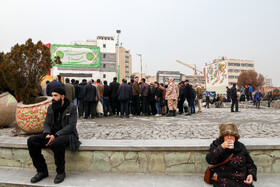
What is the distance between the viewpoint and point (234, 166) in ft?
9.18

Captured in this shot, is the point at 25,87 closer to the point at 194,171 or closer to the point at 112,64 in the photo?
the point at 194,171

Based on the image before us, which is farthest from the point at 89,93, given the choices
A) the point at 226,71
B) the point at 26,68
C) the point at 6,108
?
the point at 226,71

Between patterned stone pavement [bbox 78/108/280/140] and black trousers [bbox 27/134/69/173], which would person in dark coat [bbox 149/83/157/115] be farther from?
black trousers [bbox 27/134/69/173]

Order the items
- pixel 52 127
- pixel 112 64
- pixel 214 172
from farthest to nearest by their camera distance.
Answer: pixel 112 64
pixel 52 127
pixel 214 172

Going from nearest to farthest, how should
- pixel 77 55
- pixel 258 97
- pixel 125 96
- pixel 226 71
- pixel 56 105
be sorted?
1. pixel 56 105
2. pixel 125 96
3. pixel 258 97
4. pixel 77 55
5. pixel 226 71

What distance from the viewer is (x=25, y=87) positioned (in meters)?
4.96

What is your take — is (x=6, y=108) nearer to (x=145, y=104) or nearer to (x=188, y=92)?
(x=145, y=104)

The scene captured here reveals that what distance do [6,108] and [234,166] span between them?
258 inches

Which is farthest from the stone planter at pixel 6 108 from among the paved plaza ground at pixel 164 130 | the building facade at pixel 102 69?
the building facade at pixel 102 69

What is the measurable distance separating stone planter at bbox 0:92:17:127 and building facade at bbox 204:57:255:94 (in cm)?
Answer: 8466

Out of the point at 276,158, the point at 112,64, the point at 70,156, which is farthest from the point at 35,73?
the point at 112,64

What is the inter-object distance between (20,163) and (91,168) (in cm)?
138

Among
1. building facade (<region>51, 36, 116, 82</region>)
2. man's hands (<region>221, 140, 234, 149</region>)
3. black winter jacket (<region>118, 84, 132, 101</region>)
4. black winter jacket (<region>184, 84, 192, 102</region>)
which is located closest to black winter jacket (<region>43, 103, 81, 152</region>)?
man's hands (<region>221, 140, 234, 149</region>)

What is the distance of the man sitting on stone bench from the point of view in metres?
3.19
